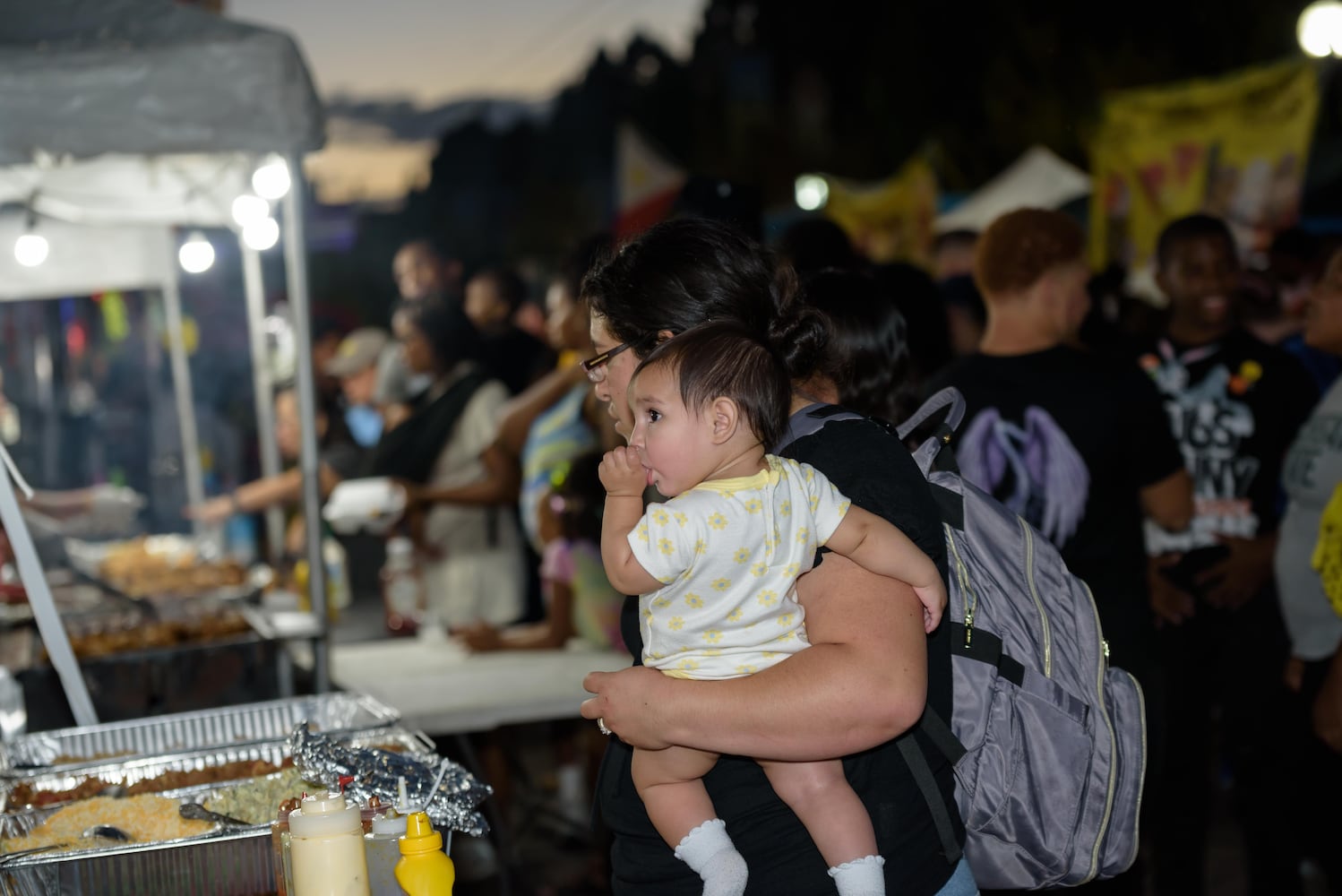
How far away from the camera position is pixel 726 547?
5.32 ft

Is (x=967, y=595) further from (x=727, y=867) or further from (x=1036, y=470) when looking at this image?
(x=1036, y=470)

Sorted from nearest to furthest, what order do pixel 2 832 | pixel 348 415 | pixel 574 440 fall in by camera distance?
pixel 2 832
pixel 574 440
pixel 348 415

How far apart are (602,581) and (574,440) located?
0.60m

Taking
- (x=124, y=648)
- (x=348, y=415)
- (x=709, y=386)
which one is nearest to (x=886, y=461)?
(x=709, y=386)

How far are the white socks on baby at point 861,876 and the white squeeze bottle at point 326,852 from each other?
0.62 meters

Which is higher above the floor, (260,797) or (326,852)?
(326,852)

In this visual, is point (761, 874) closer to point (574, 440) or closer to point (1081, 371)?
Answer: point (1081, 371)

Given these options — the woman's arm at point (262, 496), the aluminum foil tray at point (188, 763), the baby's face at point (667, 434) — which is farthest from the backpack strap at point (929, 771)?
the woman's arm at point (262, 496)

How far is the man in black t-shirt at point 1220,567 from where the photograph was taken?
386 centimetres

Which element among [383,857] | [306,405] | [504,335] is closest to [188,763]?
[383,857]

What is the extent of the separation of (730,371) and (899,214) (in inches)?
579

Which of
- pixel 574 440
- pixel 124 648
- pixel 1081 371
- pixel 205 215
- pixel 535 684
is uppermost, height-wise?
pixel 205 215

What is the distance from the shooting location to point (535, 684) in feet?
12.1

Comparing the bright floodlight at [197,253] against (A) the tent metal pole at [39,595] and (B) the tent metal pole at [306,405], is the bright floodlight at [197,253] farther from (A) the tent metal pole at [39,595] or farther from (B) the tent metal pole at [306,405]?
(A) the tent metal pole at [39,595]
